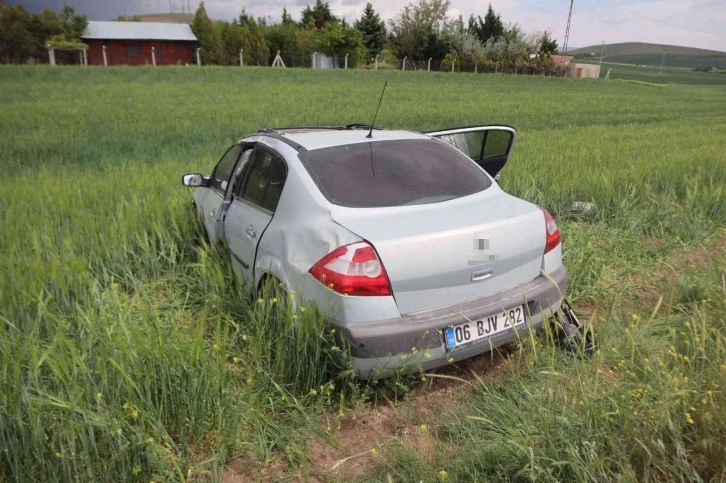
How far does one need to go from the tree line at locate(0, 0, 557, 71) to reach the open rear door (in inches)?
1942

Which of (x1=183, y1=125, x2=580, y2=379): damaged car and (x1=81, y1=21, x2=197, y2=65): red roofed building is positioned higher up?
(x1=81, y1=21, x2=197, y2=65): red roofed building

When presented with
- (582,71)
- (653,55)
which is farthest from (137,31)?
(653,55)

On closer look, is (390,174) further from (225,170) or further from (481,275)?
(225,170)

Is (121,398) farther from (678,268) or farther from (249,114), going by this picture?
(249,114)

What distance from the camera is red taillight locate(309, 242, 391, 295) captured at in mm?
2676

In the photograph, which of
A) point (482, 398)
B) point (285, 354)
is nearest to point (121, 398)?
point (285, 354)

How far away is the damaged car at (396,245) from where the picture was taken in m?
2.70

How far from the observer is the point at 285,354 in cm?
298

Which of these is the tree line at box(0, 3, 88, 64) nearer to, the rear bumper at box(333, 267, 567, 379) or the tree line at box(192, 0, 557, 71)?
the tree line at box(192, 0, 557, 71)

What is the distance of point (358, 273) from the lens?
2.68 m

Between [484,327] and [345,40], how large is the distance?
55.0m

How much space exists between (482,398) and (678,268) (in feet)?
9.70

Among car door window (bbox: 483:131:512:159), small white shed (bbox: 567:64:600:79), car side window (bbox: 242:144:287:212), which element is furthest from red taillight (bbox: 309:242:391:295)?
small white shed (bbox: 567:64:600:79)

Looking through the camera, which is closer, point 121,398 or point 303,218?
point 121,398
